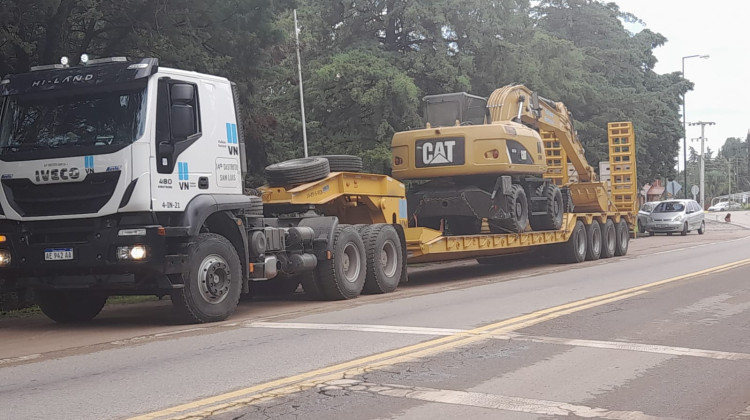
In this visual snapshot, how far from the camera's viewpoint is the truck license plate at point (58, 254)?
A: 10766 mm

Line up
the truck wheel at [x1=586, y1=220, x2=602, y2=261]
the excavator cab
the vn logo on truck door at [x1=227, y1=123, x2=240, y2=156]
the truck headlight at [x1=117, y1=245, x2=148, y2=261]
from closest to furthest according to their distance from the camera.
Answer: the truck headlight at [x1=117, y1=245, x2=148, y2=261]
the vn logo on truck door at [x1=227, y1=123, x2=240, y2=156]
the excavator cab
the truck wheel at [x1=586, y1=220, x2=602, y2=261]

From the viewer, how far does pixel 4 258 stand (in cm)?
1107

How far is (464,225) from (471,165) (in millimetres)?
1614

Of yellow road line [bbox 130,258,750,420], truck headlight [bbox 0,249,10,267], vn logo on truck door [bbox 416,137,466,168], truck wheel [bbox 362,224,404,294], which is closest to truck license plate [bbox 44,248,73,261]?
truck headlight [bbox 0,249,10,267]

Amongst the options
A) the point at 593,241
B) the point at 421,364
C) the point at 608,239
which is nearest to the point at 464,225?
the point at 593,241

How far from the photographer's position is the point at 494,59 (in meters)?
27.6

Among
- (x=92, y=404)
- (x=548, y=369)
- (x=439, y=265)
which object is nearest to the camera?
(x=92, y=404)

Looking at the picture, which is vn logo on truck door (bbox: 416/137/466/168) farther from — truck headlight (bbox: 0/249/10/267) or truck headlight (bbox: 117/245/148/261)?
truck headlight (bbox: 0/249/10/267)

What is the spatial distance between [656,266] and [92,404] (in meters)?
15.8

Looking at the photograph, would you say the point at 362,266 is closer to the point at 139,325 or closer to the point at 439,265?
the point at 139,325

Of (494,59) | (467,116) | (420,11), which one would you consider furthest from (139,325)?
(494,59)

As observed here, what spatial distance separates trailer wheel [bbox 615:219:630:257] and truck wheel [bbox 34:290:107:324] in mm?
16668

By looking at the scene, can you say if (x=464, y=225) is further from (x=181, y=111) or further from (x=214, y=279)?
(x=181, y=111)

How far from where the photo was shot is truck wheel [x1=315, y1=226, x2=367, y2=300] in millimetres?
13826
